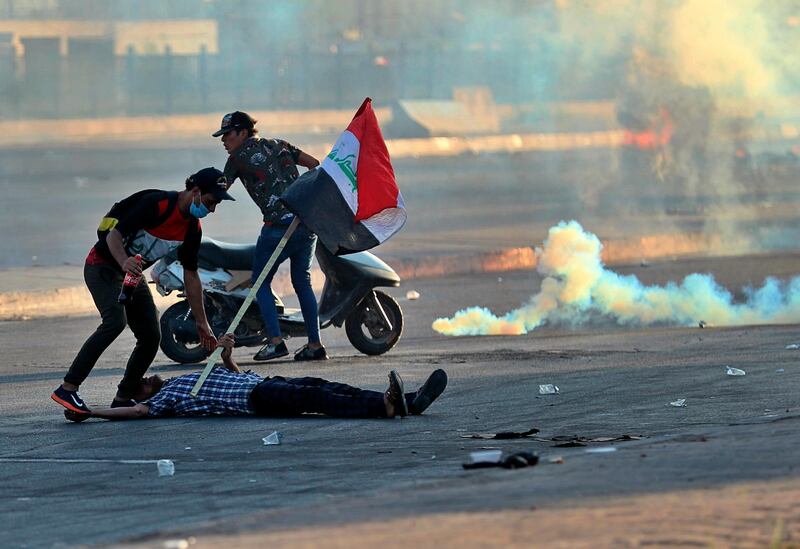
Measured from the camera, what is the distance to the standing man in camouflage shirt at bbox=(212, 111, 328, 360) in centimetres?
1109

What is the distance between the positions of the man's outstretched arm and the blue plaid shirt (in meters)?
0.04

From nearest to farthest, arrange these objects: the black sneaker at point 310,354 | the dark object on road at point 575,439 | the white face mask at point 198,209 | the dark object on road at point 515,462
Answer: the dark object on road at point 515,462 < the dark object on road at point 575,439 < the white face mask at point 198,209 < the black sneaker at point 310,354

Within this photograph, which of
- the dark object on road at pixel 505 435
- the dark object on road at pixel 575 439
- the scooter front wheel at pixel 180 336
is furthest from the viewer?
the scooter front wheel at pixel 180 336

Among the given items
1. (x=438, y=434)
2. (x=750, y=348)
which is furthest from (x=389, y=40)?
(x=438, y=434)

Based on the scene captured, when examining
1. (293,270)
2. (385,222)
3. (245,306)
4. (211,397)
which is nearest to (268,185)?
(293,270)

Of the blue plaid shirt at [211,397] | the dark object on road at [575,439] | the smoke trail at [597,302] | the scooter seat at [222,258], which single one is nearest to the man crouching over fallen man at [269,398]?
the blue plaid shirt at [211,397]

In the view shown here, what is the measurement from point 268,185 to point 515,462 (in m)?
4.81

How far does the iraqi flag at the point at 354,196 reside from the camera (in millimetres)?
10062

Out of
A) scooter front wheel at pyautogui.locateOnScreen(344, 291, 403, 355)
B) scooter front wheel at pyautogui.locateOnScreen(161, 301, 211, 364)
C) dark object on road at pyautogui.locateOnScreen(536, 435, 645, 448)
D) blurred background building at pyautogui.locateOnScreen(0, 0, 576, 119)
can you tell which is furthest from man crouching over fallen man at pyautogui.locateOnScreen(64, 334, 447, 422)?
blurred background building at pyautogui.locateOnScreen(0, 0, 576, 119)

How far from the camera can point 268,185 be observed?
439 inches

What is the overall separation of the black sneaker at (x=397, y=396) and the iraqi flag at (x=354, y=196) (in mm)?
1726

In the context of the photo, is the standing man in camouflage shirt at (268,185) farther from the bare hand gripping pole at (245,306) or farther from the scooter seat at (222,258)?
the bare hand gripping pole at (245,306)

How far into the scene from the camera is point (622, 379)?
1002cm

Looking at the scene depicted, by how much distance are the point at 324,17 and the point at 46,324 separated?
33.4 m
